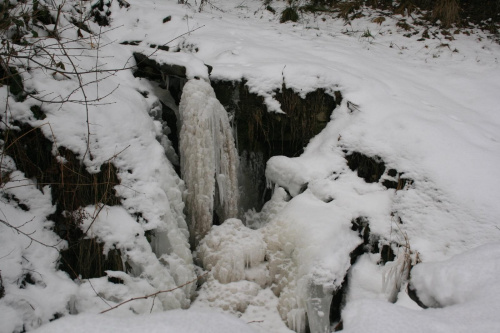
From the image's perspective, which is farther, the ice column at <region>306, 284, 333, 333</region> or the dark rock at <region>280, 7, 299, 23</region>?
the dark rock at <region>280, 7, 299, 23</region>

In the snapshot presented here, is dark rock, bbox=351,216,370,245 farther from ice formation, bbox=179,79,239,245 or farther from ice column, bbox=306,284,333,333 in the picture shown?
ice formation, bbox=179,79,239,245

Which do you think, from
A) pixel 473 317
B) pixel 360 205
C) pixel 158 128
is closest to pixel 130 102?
pixel 158 128

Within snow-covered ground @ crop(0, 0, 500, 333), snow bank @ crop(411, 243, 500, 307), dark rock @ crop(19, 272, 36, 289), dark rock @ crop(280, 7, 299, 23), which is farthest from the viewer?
dark rock @ crop(280, 7, 299, 23)

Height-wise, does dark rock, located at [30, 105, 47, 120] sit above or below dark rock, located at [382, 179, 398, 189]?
above

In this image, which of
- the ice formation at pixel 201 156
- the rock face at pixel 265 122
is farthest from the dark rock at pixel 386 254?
the ice formation at pixel 201 156

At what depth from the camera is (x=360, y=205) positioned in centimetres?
325

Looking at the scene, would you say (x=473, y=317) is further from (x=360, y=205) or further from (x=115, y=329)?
(x=360, y=205)

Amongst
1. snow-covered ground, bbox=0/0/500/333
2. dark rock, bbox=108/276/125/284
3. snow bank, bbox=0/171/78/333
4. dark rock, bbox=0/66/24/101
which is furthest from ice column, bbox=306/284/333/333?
dark rock, bbox=0/66/24/101

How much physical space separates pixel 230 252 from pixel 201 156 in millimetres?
983

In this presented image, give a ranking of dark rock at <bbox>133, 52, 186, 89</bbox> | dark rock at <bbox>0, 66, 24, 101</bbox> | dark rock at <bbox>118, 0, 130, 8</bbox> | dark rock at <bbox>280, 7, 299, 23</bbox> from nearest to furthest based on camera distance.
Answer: dark rock at <bbox>0, 66, 24, 101</bbox> < dark rock at <bbox>133, 52, 186, 89</bbox> < dark rock at <bbox>118, 0, 130, 8</bbox> < dark rock at <bbox>280, 7, 299, 23</bbox>

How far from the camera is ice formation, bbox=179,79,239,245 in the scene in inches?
135

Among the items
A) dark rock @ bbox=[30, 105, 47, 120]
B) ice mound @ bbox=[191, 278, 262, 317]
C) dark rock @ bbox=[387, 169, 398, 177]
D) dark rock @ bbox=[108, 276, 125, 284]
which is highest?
dark rock @ bbox=[30, 105, 47, 120]

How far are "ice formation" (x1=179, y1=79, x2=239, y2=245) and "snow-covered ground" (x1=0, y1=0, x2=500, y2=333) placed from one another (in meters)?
0.18

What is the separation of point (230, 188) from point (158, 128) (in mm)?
1000
